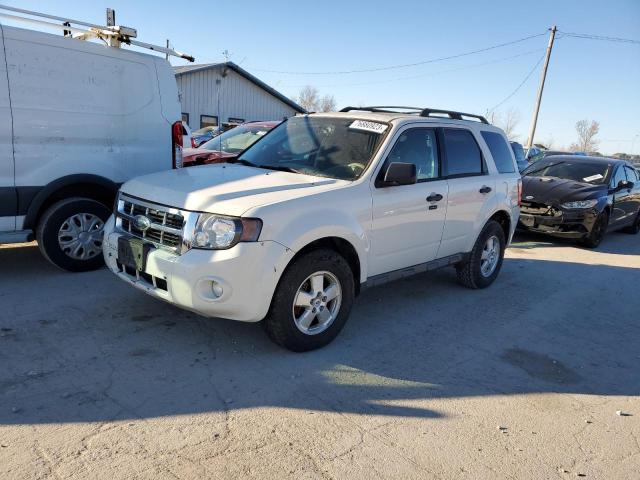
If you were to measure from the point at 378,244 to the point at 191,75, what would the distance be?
24.1m

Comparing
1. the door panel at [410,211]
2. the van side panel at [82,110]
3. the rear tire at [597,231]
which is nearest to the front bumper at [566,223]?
the rear tire at [597,231]

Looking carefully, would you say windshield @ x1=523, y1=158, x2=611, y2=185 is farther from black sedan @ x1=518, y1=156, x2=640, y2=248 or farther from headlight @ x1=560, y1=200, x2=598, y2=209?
headlight @ x1=560, y1=200, x2=598, y2=209

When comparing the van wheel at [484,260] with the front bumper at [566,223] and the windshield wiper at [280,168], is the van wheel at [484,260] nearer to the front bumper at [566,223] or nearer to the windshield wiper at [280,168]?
the windshield wiper at [280,168]

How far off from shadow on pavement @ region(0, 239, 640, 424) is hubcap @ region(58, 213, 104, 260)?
9.8 inches

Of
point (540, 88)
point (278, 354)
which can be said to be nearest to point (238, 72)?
point (540, 88)

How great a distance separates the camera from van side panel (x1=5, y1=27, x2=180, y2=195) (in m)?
5.00

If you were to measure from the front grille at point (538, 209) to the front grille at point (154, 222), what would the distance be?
755cm

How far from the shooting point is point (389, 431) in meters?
3.12

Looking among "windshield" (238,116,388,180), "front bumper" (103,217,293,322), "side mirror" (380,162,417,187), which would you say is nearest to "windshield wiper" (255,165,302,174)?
"windshield" (238,116,388,180)

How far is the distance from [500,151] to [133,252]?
4487 mm

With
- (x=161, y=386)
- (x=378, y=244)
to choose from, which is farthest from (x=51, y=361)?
(x=378, y=244)

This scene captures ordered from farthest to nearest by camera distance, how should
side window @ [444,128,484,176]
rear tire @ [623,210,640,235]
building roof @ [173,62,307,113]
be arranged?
building roof @ [173,62,307,113], rear tire @ [623,210,640,235], side window @ [444,128,484,176]

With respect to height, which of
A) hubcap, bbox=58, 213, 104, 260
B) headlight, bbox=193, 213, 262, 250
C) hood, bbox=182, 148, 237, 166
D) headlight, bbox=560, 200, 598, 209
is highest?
hood, bbox=182, 148, 237, 166

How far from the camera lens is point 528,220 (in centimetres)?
946
